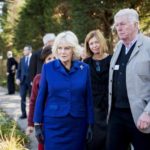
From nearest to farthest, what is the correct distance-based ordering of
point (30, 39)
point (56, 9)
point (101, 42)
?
1. point (101, 42)
2. point (56, 9)
3. point (30, 39)

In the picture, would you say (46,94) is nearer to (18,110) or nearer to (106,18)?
(18,110)

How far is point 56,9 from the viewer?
22.8 meters

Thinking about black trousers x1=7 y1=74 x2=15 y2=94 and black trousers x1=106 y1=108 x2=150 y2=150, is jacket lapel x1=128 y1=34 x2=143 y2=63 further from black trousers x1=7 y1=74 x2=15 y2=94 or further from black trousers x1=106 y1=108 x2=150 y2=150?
black trousers x1=7 y1=74 x2=15 y2=94

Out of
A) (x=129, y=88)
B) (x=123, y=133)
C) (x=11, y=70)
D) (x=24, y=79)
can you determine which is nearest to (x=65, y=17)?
(x=11, y=70)

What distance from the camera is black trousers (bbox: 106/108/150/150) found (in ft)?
16.1

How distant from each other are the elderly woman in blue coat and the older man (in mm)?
263

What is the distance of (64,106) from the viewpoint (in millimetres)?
4922

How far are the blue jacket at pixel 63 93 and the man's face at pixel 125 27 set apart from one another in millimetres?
560

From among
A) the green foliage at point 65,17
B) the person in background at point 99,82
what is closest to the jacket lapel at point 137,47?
the person in background at point 99,82

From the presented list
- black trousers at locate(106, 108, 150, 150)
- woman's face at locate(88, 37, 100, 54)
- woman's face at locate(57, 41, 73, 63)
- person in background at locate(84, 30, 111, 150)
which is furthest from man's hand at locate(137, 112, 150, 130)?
woman's face at locate(88, 37, 100, 54)

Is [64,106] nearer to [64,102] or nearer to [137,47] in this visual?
[64,102]

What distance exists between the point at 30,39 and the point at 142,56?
2382 cm

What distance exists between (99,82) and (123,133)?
4.20ft

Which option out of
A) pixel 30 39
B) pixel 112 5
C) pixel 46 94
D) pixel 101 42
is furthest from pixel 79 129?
pixel 30 39
